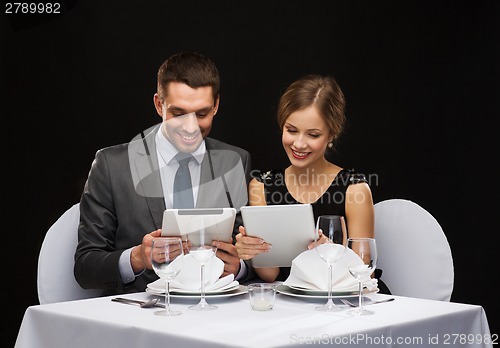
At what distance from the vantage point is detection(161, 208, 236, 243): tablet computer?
198 cm

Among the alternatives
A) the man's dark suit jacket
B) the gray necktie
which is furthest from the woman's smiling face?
the gray necktie

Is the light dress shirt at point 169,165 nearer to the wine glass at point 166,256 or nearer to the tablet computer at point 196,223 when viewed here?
the tablet computer at point 196,223

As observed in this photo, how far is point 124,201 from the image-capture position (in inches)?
106

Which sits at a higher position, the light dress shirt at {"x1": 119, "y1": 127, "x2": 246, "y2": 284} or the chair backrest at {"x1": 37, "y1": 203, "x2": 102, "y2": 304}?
the light dress shirt at {"x1": 119, "y1": 127, "x2": 246, "y2": 284}

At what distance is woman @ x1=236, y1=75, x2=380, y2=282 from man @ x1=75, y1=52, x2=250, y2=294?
0.15m

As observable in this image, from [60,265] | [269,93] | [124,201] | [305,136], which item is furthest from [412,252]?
[269,93]

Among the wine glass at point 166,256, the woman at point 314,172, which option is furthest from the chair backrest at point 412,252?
the wine glass at point 166,256

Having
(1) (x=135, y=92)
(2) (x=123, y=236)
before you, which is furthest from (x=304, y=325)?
(1) (x=135, y=92)

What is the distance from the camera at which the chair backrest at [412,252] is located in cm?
248

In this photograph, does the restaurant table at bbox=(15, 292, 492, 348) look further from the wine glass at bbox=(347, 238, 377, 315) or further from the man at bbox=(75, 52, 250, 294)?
the man at bbox=(75, 52, 250, 294)

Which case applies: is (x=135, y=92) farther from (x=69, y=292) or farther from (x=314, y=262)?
(x=314, y=262)

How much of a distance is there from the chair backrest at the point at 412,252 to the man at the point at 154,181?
1.76 feet

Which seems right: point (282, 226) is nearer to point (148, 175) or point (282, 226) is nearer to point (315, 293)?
point (315, 293)

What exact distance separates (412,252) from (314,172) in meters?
0.55
